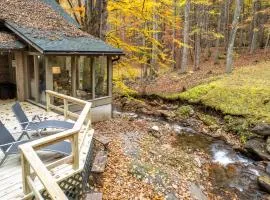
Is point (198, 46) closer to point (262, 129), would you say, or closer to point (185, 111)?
point (185, 111)

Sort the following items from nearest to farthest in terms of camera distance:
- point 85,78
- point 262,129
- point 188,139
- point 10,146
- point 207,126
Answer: point 10,146 < point 262,129 < point 188,139 < point 85,78 < point 207,126

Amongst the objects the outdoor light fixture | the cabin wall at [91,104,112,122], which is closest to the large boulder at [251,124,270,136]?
the cabin wall at [91,104,112,122]

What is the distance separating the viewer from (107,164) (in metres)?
7.33

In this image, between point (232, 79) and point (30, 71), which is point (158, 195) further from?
point (232, 79)

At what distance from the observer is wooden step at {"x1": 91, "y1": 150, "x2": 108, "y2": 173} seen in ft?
21.4

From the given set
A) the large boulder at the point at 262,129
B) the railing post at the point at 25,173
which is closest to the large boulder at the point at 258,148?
the large boulder at the point at 262,129

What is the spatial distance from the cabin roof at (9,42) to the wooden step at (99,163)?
544 centimetres

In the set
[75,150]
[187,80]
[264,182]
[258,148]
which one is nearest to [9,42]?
[75,150]

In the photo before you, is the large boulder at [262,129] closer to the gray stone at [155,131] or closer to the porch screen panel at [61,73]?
the gray stone at [155,131]

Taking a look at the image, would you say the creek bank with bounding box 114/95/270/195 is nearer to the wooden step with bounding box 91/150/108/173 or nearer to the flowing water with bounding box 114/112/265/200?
the flowing water with bounding box 114/112/265/200

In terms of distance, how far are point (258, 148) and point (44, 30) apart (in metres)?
10.2

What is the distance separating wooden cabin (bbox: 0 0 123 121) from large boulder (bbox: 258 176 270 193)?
22.9 ft

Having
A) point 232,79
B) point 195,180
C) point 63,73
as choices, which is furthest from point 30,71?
point 232,79

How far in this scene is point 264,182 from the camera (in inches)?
312
